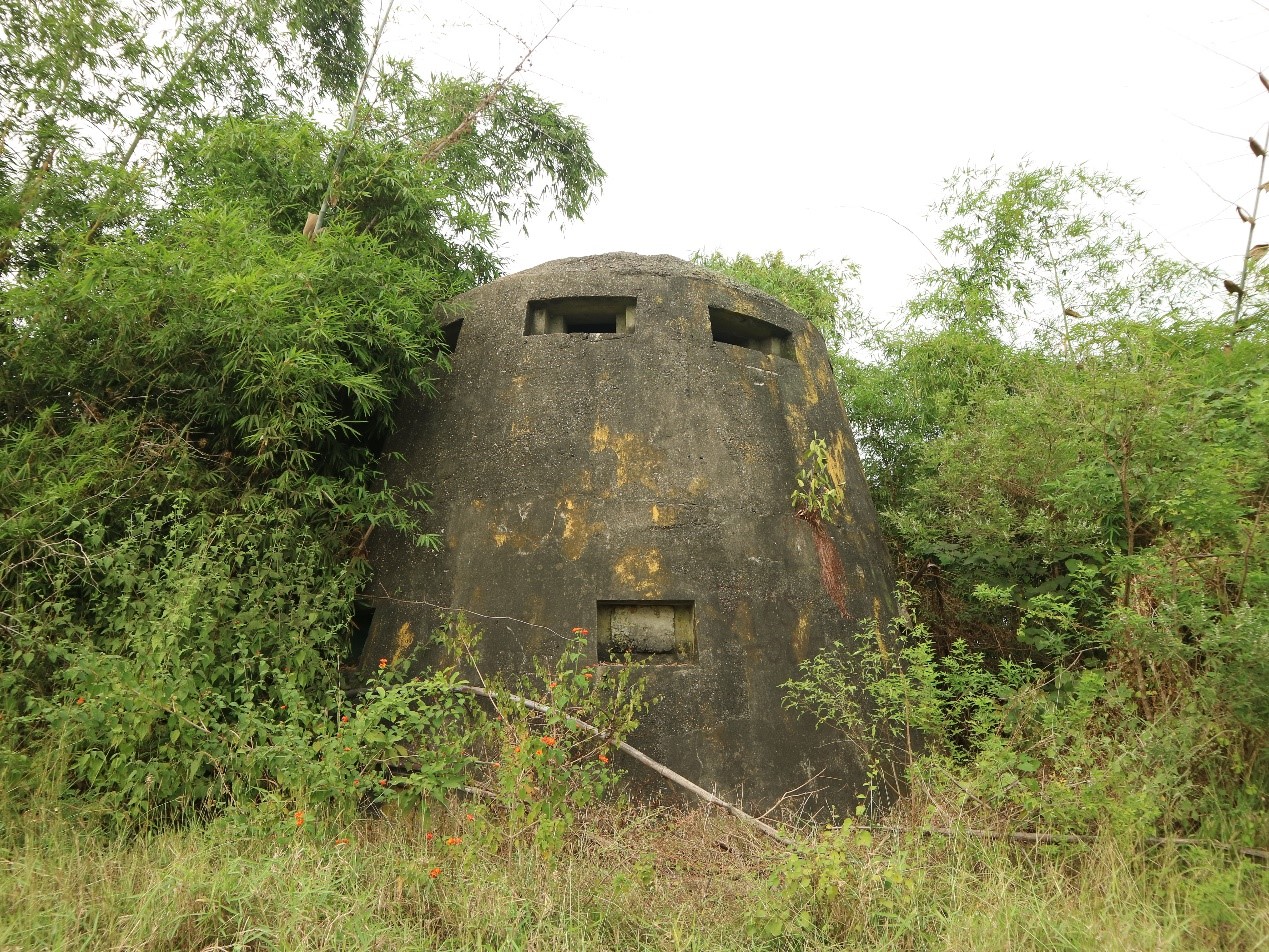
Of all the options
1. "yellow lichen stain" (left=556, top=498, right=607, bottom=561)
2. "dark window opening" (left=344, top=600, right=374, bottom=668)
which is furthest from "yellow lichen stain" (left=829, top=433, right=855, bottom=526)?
"dark window opening" (left=344, top=600, right=374, bottom=668)

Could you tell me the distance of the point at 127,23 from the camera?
18.9 ft

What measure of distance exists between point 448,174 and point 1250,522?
5.63m

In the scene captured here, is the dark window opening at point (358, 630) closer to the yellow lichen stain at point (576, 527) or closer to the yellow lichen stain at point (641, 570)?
the yellow lichen stain at point (576, 527)

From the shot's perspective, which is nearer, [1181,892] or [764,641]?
[1181,892]

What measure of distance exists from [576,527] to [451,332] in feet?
6.63

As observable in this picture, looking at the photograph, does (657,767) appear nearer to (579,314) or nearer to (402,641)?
(402,641)

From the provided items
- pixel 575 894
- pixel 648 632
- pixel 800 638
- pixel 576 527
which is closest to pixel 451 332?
pixel 576 527

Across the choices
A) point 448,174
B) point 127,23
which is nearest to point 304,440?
point 448,174

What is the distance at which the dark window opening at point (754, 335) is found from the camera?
18.6 ft

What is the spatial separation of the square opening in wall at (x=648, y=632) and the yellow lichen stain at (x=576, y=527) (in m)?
0.34

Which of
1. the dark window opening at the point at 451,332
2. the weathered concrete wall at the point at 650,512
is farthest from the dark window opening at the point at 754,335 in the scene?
the dark window opening at the point at 451,332

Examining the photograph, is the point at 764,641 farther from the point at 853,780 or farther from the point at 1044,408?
the point at 1044,408

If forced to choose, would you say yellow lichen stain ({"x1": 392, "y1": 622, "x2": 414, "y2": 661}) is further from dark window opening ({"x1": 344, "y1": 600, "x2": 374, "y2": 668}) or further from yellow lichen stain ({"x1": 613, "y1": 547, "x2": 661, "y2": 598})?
yellow lichen stain ({"x1": 613, "y1": 547, "x2": 661, "y2": 598})

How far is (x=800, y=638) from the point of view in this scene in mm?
4492
